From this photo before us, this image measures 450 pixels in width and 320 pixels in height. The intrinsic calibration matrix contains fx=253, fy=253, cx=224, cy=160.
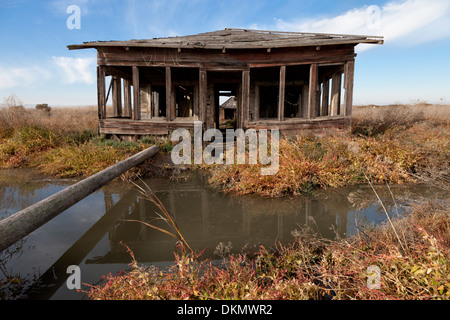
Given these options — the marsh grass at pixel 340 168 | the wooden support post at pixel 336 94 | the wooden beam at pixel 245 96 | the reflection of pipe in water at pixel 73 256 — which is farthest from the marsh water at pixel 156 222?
the wooden support post at pixel 336 94

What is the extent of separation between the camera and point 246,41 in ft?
36.7

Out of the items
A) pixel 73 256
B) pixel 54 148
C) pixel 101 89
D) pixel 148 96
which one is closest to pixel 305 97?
pixel 148 96

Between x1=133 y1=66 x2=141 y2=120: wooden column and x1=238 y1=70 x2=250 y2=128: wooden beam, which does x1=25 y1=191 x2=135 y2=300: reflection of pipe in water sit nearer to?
x1=133 y1=66 x2=141 y2=120: wooden column

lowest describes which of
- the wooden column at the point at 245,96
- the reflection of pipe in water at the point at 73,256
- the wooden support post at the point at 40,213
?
the reflection of pipe in water at the point at 73,256

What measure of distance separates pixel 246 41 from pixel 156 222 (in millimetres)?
9465

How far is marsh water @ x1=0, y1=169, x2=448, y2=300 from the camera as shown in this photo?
3.20m

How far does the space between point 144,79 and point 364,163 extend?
1130cm

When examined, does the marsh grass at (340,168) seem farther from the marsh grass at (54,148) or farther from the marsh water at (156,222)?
the marsh grass at (54,148)

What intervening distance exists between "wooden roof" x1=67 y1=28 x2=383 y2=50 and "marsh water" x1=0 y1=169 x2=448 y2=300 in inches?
246

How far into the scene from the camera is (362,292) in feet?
7.05

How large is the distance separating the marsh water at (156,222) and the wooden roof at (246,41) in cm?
624

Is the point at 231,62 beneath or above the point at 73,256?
above

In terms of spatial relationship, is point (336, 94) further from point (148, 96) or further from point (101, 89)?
point (101, 89)

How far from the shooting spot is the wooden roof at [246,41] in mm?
9977
